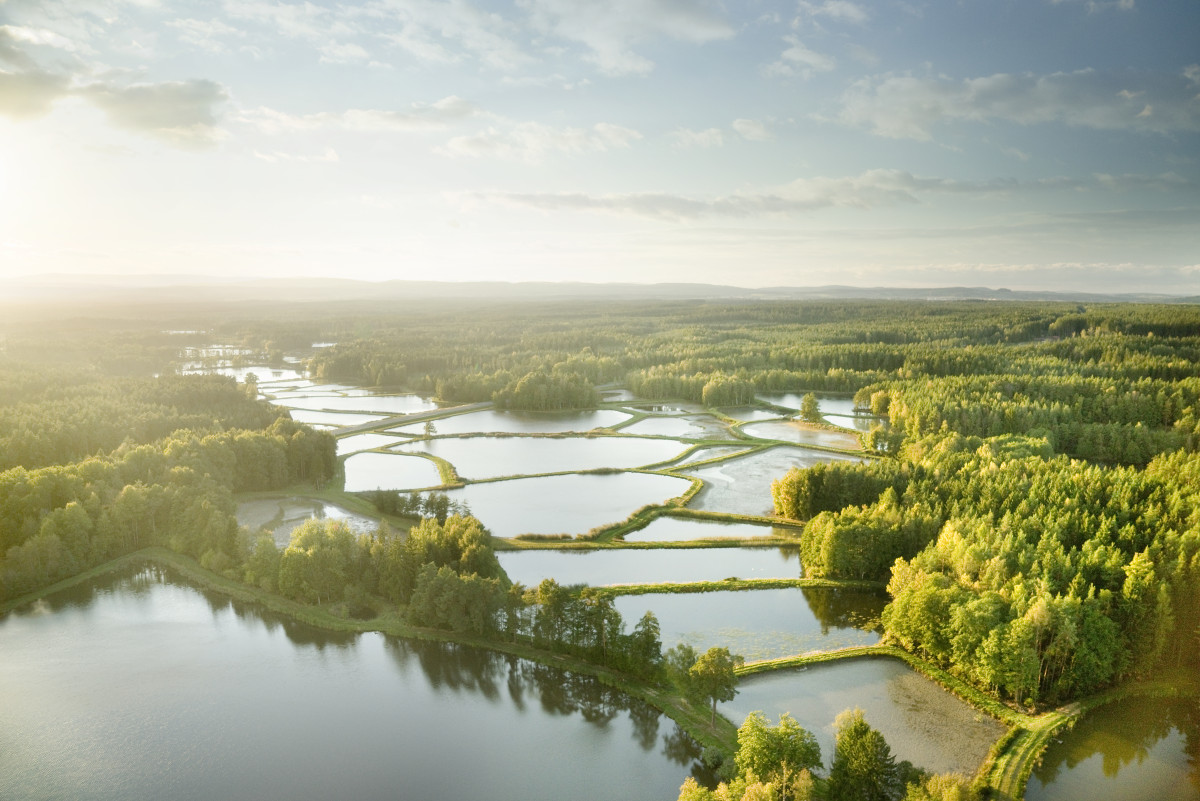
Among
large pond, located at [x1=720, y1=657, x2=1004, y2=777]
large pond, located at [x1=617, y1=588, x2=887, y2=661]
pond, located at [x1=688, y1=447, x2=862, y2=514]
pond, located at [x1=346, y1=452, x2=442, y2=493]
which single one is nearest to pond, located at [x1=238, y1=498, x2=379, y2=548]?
pond, located at [x1=346, y1=452, x2=442, y2=493]

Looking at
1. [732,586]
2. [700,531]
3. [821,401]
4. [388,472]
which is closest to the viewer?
[732,586]

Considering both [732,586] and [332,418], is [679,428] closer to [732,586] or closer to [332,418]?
[332,418]

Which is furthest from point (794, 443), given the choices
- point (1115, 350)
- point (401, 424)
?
point (1115, 350)

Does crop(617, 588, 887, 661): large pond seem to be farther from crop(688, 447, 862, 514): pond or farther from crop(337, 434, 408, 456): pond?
crop(337, 434, 408, 456): pond

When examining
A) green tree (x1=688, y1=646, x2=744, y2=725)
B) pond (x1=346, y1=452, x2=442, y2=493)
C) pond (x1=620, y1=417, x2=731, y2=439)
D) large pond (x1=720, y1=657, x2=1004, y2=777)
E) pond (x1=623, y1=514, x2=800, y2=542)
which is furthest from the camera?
pond (x1=620, y1=417, x2=731, y2=439)

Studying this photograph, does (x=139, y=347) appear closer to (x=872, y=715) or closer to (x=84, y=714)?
(x=84, y=714)

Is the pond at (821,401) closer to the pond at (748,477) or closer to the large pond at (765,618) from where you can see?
the pond at (748,477)

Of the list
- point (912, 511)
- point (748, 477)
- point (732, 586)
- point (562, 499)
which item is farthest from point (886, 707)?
point (748, 477)
